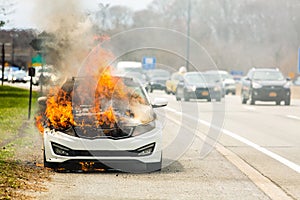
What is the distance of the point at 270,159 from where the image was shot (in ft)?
45.7

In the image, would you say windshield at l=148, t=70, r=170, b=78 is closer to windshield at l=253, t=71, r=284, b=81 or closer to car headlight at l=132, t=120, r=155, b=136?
windshield at l=253, t=71, r=284, b=81

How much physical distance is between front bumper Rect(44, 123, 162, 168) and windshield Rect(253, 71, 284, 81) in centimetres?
2873

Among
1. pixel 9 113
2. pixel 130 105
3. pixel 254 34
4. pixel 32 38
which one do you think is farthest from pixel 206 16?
pixel 130 105

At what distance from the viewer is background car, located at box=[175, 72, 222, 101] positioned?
43.0 meters

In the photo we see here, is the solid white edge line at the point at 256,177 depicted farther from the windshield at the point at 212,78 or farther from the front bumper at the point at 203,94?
the windshield at the point at 212,78

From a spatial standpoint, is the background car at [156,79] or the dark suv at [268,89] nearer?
the dark suv at [268,89]

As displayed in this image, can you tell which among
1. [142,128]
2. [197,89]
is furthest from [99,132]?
[197,89]

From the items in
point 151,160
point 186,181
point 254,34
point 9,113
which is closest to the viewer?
point 186,181

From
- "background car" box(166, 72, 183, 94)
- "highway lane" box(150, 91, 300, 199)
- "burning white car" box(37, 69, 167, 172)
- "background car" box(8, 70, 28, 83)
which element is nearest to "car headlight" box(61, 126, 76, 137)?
"burning white car" box(37, 69, 167, 172)

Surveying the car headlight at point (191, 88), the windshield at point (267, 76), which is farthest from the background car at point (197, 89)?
the windshield at point (267, 76)

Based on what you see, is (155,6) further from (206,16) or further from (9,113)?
(9,113)

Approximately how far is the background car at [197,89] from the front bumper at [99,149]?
1230 inches

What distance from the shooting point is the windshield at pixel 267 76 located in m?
40.0

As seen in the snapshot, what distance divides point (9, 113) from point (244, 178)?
53.5 feet
